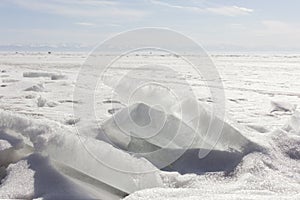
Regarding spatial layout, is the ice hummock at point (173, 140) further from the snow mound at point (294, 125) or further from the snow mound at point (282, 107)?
the snow mound at point (282, 107)

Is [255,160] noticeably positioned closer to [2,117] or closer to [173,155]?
[173,155]

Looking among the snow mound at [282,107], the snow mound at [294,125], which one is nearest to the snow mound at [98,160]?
the snow mound at [294,125]

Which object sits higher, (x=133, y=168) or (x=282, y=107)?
(x=133, y=168)

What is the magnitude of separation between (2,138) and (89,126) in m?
0.55

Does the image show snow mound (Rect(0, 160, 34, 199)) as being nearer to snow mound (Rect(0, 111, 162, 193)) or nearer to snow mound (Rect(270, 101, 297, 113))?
snow mound (Rect(0, 111, 162, 193))

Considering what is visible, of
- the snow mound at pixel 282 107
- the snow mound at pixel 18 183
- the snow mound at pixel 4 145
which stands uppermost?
the snow mound at pixel 4 145

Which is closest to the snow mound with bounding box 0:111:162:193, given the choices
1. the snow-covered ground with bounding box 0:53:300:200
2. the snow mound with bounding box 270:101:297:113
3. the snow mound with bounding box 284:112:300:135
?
the snow-covered ground with bounding box 0:53:300:200

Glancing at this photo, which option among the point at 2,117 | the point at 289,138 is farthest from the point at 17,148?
the point at 289,138

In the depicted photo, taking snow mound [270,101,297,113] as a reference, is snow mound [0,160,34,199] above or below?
above

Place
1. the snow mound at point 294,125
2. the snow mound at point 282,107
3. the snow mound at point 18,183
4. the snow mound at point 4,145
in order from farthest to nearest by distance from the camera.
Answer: the snow mound at point 282,107
the snow mound at point 294,125
the snow mound at point 4,145
the snow mound at point 18,183

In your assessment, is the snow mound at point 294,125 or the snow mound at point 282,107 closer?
the snow mound at point 294,125

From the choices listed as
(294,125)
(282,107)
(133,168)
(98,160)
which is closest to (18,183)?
(98,160)

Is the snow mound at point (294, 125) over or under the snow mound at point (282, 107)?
over

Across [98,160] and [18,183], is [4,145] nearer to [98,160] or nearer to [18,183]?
[18,183]
